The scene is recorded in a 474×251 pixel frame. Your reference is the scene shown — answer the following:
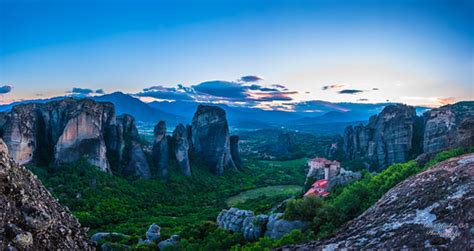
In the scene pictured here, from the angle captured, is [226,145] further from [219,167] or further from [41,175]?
[41,175]

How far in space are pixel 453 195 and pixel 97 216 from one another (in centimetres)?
5393

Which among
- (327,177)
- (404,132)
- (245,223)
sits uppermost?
(404,132)

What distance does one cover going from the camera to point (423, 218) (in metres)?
12.1

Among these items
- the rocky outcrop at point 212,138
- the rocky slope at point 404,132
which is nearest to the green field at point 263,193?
the rocky outcrop at point 212,138

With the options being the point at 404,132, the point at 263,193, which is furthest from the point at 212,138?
the point at 404,132

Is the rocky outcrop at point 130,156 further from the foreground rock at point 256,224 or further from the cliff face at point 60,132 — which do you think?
the foreground rock at point 256,224

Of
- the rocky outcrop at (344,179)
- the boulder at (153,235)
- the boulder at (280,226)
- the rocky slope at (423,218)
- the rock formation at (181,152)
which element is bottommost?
the boulder at (153,235)

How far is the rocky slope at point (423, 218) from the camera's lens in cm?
1055

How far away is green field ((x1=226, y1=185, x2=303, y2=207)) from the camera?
76.1 meters

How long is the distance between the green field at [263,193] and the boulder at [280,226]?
45477 mm

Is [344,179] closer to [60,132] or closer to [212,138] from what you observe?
[60,132]

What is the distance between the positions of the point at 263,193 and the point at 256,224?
179 ft

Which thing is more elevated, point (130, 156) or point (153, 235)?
point (130, 156)

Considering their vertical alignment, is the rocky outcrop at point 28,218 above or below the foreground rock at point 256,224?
above
